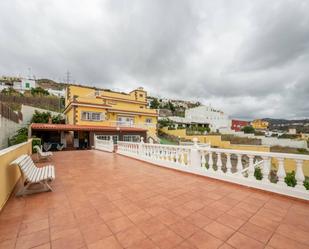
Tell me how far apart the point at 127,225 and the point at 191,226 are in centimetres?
100

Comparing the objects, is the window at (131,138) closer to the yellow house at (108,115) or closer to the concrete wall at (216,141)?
the yellow house at (108,115)

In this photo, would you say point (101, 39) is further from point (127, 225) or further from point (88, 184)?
point (127, 225)

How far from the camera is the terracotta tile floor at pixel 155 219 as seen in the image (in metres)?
2.06

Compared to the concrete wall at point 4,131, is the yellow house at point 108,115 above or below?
above

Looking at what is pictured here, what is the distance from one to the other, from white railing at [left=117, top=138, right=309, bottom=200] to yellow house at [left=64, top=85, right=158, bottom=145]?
33.9 ft

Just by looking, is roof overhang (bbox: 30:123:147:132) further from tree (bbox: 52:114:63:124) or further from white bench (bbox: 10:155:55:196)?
white bench (bbox: 10:155:55:196)

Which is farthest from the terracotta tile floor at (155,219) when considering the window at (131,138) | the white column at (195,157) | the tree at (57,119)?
the tree at (57,119)

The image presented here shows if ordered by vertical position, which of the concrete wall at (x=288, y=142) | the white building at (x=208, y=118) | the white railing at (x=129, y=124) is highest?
the white building at (x=208, y=118)

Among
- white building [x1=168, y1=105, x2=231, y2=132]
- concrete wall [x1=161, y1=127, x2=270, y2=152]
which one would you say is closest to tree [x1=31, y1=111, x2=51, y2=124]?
concrete wall [x1=161, y1=127, x2=270, y2=152]

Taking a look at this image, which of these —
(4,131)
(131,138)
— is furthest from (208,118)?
(4,131)

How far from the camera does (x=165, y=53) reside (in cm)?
1169

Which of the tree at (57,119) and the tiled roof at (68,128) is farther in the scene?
the tree at (57,119)

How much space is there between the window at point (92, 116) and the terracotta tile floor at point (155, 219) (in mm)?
15852

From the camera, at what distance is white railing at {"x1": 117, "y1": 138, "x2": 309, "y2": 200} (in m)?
3.39
